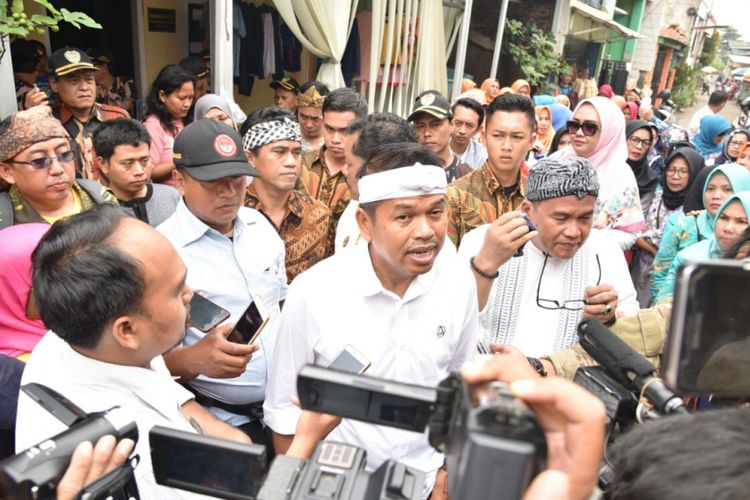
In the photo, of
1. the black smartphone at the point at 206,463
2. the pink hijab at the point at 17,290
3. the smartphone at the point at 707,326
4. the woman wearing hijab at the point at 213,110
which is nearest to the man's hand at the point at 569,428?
the smartphone at the point at 707,326

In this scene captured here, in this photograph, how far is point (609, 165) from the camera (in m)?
3.63

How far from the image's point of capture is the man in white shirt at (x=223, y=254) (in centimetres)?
190

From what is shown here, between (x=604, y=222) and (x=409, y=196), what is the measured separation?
7.57 feet

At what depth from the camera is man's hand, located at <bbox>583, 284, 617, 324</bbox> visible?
1878 mm

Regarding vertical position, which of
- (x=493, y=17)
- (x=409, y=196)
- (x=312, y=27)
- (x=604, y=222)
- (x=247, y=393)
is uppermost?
(x=493, y=17)

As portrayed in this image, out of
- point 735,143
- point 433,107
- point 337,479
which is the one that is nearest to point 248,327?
point 337,479

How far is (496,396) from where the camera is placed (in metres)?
0.67

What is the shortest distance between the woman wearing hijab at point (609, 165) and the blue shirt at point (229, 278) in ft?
7.75

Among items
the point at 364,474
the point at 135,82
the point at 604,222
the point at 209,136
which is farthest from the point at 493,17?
the point at 364,474

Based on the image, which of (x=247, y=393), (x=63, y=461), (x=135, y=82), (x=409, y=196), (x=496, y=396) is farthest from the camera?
(x=135, y=82)

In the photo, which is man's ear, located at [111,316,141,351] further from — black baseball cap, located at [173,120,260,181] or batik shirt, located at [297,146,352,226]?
batik shirt, located at [297,146,352,226]

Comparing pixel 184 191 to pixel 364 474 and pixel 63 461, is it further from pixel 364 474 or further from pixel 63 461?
pixel 364 474

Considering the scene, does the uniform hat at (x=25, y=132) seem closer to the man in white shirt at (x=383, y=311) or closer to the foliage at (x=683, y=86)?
the man in white shirt at (x=383, y=311)

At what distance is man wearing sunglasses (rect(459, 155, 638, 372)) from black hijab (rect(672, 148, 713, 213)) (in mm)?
2453
